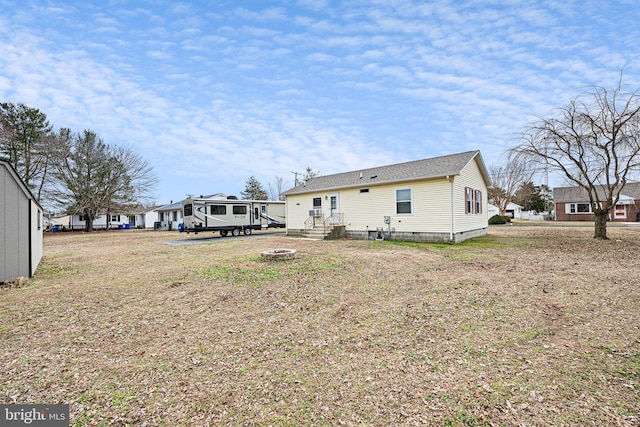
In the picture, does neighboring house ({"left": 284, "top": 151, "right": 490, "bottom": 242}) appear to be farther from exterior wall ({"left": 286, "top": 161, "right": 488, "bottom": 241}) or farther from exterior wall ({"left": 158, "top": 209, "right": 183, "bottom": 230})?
exterior wall ({"left": 158, "top": 209, "right": 183, "bottom": 230})

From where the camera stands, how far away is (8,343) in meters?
3.82

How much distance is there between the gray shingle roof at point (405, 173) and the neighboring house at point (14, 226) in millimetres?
13386

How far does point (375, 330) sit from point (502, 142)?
604 inches

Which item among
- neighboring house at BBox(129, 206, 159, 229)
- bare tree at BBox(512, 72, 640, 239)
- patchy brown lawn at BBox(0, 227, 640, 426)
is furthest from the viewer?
neighboring house at BBox(129, 206, 159, 229)

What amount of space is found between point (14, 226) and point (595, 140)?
2190cm

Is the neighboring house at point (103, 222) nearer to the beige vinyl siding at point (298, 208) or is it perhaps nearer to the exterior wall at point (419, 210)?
the beige vinyl siding at point (298, 208)

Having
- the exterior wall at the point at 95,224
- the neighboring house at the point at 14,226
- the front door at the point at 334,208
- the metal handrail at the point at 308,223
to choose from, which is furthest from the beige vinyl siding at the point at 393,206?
the exterior wall at the point at 95,224

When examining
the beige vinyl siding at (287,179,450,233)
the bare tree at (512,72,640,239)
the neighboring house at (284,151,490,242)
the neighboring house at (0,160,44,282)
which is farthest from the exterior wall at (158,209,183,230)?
the bare tree at (512,72,640,239)

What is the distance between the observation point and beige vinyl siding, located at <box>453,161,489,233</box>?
13.8 metres

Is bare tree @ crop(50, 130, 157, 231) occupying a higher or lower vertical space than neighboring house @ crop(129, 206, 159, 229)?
higher

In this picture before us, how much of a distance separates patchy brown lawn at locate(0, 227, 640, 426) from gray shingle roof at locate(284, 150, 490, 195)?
24.8ft

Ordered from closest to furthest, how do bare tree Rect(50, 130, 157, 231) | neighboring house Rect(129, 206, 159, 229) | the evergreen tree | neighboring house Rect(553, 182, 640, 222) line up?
bare tree Rect(50, 130, 157, 231) → neighboring house Rect(553, 182, 640, 222) → neighboring house Rect(129, 206, 159, 229) → the evergreen tree

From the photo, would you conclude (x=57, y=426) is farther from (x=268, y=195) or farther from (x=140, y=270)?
(x=268, y=195)

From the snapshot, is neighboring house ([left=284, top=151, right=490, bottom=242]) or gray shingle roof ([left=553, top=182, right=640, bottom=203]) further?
gray shingle roof ([left=553, top=182, right=640, bottom=203])
